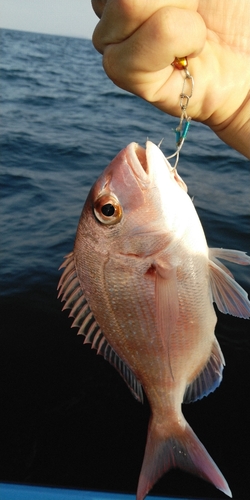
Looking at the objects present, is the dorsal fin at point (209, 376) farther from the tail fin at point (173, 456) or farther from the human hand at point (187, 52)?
the human hand at point (187, 52)

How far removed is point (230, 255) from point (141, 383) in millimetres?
692

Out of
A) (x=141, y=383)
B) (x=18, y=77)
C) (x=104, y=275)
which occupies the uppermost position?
(x=104, y=275)

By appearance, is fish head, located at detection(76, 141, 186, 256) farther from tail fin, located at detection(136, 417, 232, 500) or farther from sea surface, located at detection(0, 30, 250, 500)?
sea surface, located at detection(0, 30, 250, 500)

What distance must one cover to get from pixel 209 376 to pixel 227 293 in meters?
0.39

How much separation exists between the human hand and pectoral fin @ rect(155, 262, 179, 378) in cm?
70

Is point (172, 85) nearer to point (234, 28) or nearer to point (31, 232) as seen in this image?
point (234, 28)

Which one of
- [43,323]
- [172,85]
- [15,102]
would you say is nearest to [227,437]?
[43,323]

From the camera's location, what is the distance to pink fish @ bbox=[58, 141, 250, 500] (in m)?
1.80

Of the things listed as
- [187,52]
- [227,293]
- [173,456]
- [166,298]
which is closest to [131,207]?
[166,298]

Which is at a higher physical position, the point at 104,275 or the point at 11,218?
the point at 104,275

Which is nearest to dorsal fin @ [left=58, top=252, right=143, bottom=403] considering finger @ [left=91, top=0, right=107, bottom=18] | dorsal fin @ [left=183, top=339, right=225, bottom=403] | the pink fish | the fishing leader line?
the pink fish

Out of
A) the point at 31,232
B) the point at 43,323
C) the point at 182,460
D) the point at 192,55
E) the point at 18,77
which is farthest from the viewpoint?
the point at 18,77

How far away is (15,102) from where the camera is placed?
16.5 metres

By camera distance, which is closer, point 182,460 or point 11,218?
point 182,460
